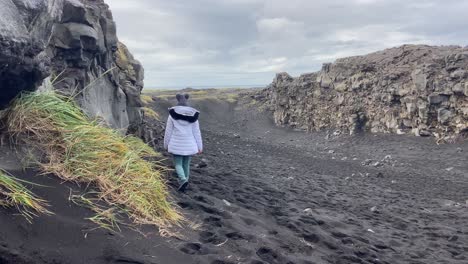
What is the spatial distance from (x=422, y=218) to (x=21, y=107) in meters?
7.56

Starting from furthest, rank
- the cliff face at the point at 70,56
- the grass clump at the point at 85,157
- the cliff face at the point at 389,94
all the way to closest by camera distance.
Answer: the cliff face at the point at 389,94, the grass clump at the point at 85,157, the cliff face at the point at 70,56

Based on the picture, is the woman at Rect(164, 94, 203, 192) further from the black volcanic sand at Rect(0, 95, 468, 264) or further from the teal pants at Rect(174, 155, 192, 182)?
the black volcanic sand at Rect(0, 95, 468, 264)

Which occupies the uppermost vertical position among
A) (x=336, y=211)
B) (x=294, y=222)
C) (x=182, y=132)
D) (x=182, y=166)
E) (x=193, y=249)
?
(x=182, y=132)

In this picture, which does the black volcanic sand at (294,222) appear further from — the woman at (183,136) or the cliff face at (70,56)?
the cliff face at (70,56)

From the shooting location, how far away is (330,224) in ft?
24.1

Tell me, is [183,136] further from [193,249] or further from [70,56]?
[193,249]

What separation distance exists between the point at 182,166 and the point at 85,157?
284cm

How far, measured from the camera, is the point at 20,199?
429 cm

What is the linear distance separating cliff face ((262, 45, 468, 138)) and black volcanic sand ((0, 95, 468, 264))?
9.99 ft

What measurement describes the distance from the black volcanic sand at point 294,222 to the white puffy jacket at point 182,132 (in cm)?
61

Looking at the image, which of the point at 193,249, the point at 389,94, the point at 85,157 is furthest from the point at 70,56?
the point at 389,94

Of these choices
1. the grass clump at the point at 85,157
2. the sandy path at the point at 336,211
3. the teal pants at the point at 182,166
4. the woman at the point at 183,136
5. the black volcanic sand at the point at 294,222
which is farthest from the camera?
the woman at the point at 183,136

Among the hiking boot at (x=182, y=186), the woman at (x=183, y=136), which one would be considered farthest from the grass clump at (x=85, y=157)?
the woman at (x=183, y=136)

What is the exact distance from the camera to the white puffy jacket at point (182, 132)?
811cm
